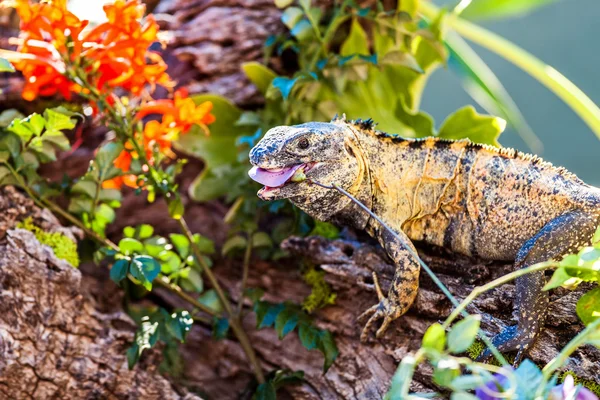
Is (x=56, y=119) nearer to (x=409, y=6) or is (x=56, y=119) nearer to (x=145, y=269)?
(x=145, y=269)

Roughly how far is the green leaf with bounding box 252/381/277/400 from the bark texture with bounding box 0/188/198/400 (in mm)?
163

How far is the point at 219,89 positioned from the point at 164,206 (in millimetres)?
427

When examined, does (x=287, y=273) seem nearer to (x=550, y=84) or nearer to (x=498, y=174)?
(x=498, y=174)

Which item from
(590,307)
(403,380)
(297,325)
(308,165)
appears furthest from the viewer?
(297,325)

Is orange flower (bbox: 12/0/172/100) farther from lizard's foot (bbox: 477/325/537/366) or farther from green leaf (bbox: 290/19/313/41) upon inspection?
lizard's foot (bbox: 477/325/537/366)

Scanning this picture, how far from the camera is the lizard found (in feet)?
4.00

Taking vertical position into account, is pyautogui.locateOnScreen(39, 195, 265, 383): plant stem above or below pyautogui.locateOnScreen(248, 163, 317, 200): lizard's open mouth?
below

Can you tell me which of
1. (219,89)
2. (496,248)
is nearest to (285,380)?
(496,248)

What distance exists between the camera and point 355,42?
197 cm

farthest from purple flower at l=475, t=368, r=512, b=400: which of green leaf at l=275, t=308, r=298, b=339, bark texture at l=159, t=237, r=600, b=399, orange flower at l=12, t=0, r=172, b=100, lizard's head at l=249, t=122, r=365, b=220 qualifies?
orange flower at l=12, t=0, r=172, b=100

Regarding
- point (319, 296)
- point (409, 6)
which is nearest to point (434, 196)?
point (319, 296)

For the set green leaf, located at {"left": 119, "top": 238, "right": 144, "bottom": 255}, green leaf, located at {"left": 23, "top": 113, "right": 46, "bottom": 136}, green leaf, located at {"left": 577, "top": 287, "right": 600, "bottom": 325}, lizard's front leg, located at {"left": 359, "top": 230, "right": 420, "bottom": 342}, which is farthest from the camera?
green leaf, located at {"left": 119, "top": 238, "right": 144, "bottom": 255}

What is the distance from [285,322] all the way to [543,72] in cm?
106

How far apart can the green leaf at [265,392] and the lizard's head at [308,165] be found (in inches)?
18.3
